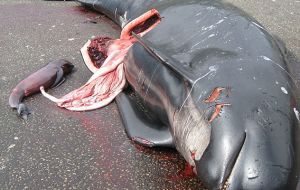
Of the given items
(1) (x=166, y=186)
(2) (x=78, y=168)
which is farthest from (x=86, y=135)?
(1) (x=166, y=186)

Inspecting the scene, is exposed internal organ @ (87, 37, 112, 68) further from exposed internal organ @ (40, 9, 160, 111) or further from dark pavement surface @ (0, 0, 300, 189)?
dark pavement surface @ (0, 0, 300, 189)

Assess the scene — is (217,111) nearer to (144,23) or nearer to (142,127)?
(142,127)

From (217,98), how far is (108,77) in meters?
1.92

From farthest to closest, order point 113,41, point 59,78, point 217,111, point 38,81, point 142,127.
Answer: point 113,41
point 59,78
point 38,81
point 142,127
point 217,111

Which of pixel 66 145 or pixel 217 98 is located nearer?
pixel 217 98

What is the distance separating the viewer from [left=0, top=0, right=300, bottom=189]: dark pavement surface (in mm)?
3303

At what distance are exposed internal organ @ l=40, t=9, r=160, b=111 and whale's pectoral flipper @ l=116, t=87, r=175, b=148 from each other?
283mm

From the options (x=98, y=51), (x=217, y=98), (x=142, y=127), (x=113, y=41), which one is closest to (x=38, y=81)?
(x=98, y=51)

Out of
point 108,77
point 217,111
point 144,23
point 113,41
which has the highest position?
point 217,111

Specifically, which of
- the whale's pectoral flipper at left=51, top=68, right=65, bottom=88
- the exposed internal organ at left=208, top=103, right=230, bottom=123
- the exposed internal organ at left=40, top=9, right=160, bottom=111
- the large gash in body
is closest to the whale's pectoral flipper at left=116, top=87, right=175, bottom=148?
the large gash in body

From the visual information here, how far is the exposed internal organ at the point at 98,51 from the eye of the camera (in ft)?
16.2

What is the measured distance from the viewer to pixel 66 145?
3.71 m

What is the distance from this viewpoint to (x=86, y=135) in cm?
385

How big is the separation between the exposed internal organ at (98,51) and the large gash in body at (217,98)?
2.30 feet
